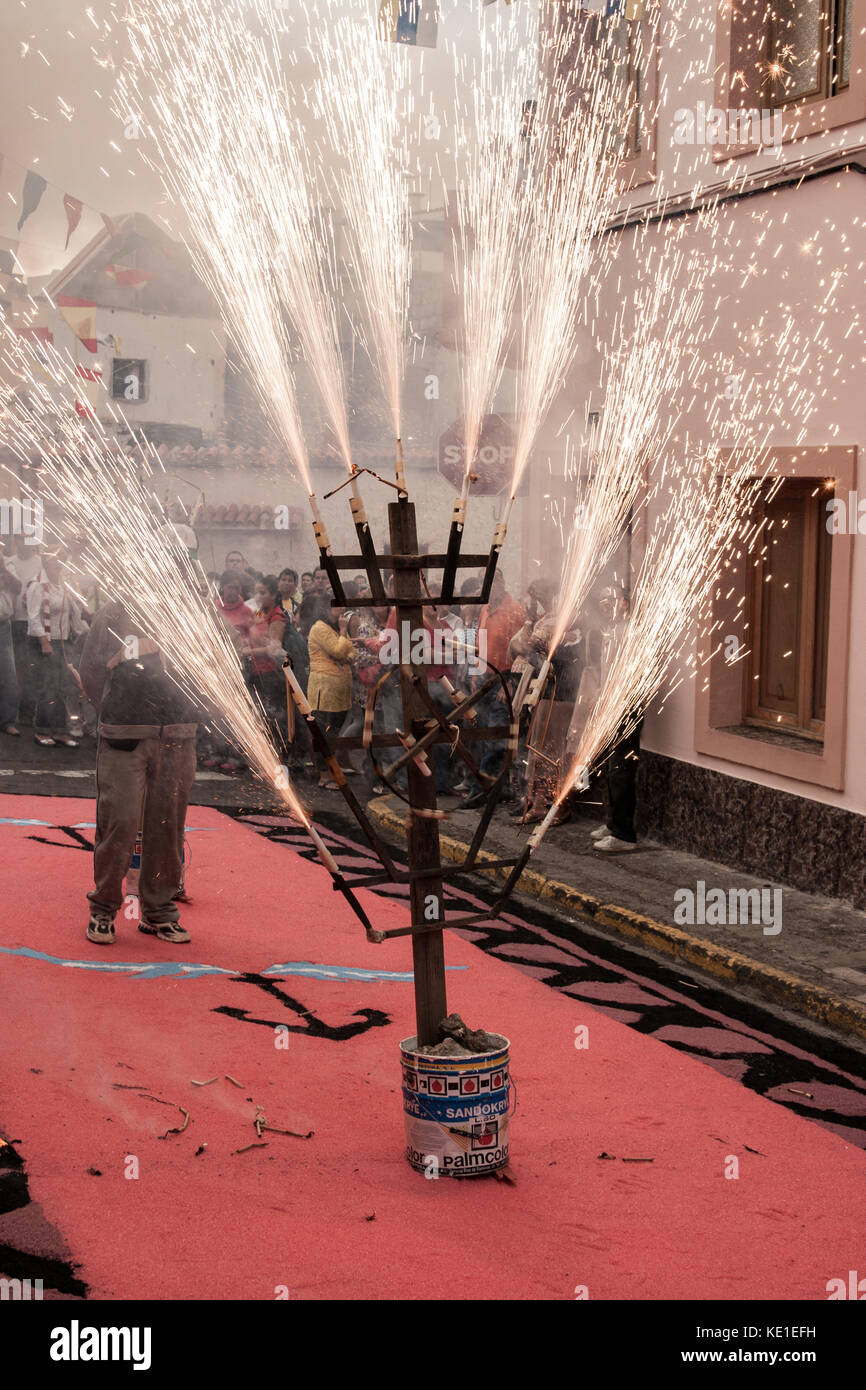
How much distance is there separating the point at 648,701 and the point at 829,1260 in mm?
6690

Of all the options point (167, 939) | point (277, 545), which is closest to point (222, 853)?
point (167, 939)

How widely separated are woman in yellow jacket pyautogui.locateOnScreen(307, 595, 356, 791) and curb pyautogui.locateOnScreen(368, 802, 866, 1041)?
2.83 metres

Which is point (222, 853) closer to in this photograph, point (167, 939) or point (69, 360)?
point (167, 939)

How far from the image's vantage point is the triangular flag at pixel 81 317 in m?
26.1

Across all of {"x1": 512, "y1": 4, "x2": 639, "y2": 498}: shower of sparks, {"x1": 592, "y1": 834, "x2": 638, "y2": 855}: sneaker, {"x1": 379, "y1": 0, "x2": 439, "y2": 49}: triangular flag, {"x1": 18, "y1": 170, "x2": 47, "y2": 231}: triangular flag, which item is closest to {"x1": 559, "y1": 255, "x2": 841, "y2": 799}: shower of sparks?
{"x1": 592, "y1": 834, "x2": 638, "y2": 855}: sneaker

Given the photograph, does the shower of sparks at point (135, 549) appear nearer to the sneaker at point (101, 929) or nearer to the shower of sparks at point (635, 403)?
the sneaker at point (101, 929)

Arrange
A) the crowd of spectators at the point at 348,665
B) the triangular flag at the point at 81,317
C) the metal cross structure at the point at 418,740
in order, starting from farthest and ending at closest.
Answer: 1. the triangular flag at the point at 81,317
2. the crowd of spectators at the point at 348,665
3. the metal cross structure at the point at 418,740

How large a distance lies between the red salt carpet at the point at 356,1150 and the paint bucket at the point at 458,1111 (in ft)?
0.27

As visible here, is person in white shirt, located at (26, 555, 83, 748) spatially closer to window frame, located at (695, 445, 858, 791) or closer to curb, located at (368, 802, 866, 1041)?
curb, located at (368, 802, 866, 1041)

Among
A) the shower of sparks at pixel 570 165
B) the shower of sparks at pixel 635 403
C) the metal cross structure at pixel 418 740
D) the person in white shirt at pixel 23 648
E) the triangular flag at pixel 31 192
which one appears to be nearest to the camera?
the metal cross structure at pixel 418 740

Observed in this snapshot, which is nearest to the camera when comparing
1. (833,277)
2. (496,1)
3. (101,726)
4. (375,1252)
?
(375,1252)

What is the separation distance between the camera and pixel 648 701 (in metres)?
10.9

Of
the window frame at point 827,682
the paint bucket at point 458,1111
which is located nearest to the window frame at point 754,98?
the window frame at point 827,682

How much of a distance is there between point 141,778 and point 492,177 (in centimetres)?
566
